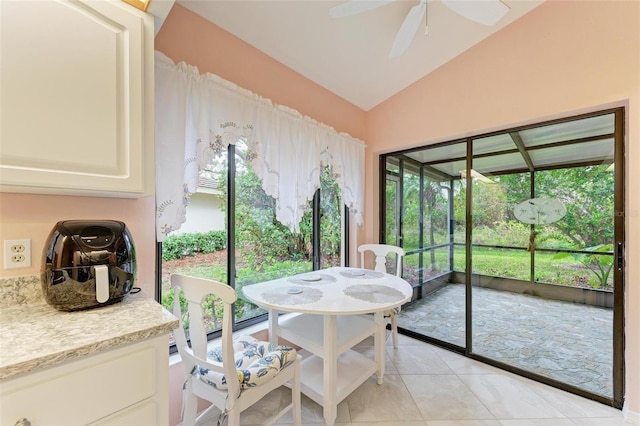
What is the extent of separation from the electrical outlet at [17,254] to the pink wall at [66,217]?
14 mm

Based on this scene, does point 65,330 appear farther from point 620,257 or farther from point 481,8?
point 620,257

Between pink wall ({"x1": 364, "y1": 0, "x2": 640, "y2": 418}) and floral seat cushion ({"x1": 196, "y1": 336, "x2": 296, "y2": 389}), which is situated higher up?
pink wall ({"x1": 364, "y1": 0, "x2": 640, "y2": 418})

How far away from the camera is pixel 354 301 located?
156 centimetres

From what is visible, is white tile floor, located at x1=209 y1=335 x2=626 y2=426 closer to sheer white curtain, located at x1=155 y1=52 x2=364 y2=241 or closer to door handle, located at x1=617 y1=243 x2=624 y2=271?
door handle, located at x1=617 y1=243 x2=624 y2=271

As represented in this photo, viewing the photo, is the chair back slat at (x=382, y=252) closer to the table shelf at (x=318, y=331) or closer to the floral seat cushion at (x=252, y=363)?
the table shelf at (x=318, y=331)

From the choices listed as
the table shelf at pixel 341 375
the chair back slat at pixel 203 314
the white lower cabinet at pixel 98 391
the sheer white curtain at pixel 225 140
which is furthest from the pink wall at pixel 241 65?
the table shelf at pixel 341 375

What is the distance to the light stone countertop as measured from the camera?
2.13 feet

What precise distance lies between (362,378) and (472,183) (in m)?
1.89

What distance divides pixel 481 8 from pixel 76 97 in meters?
1.92

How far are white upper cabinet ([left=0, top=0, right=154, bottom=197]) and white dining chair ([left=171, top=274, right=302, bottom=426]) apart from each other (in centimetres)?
54

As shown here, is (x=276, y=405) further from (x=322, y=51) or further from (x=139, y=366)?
(x=322, y=51)

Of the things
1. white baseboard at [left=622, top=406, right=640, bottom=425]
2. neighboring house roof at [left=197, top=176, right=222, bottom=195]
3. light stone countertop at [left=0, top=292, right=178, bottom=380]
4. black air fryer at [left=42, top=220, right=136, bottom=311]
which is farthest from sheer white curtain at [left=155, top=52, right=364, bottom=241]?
white baseboard at [left=622, top=406, right=640, bottom=425]

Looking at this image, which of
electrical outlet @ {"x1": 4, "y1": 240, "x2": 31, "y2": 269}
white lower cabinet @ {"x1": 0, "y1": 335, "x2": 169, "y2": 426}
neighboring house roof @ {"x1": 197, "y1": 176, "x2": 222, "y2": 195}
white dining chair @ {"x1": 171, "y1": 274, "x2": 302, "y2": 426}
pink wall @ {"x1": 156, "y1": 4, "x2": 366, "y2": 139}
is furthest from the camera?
neighboring house roof @ {"x1": 197, "y1": 176, "x2": 222, "y2": 195}

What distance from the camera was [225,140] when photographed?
65.1 inches
